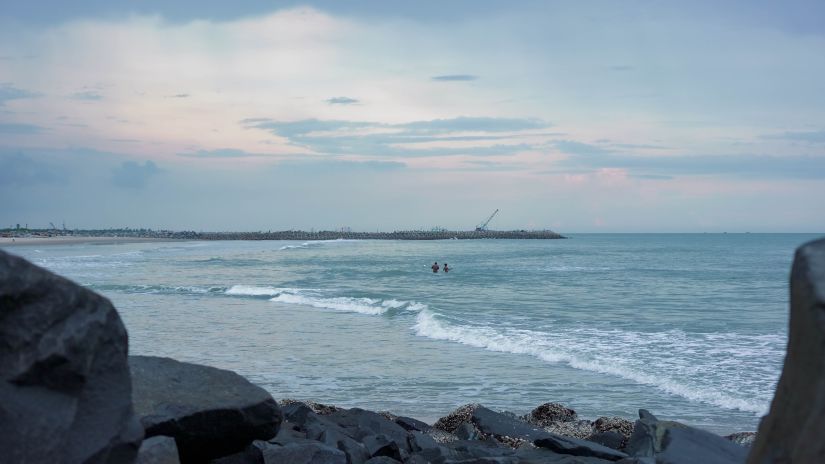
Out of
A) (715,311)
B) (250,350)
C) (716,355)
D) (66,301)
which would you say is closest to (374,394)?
Answer: (250,350)

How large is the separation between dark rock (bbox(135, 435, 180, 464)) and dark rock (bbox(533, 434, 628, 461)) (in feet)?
13.5

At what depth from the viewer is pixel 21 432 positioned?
367cm

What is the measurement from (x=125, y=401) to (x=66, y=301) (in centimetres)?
64

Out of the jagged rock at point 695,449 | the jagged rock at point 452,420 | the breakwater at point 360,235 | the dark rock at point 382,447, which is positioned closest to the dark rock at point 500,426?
the jagged rock at point 452,420

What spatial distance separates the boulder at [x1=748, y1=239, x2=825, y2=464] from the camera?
296 centimetres

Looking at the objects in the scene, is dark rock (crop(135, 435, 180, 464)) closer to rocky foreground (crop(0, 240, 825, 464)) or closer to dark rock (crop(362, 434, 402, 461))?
rocky foreground (crop(0, 240, 825, 464))

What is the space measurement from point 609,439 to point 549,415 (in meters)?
1.75

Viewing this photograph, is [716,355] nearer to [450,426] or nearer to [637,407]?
[637,407]

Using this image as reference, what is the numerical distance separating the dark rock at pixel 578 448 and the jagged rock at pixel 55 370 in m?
4.90

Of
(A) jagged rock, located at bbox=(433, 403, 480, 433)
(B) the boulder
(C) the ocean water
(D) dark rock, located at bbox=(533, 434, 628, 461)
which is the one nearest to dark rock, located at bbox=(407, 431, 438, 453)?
(D) dark rock, located at bbox=(533, 434, 628, 461)

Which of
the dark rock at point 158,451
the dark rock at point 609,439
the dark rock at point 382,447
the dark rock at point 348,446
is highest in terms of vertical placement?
the dark rock at point 158,451

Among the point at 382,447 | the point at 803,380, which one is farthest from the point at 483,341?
the point at 803,380

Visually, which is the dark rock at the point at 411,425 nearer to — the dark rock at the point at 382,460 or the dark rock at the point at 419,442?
the dark rock at the point at 419,442

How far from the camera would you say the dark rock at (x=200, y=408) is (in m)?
5.75
